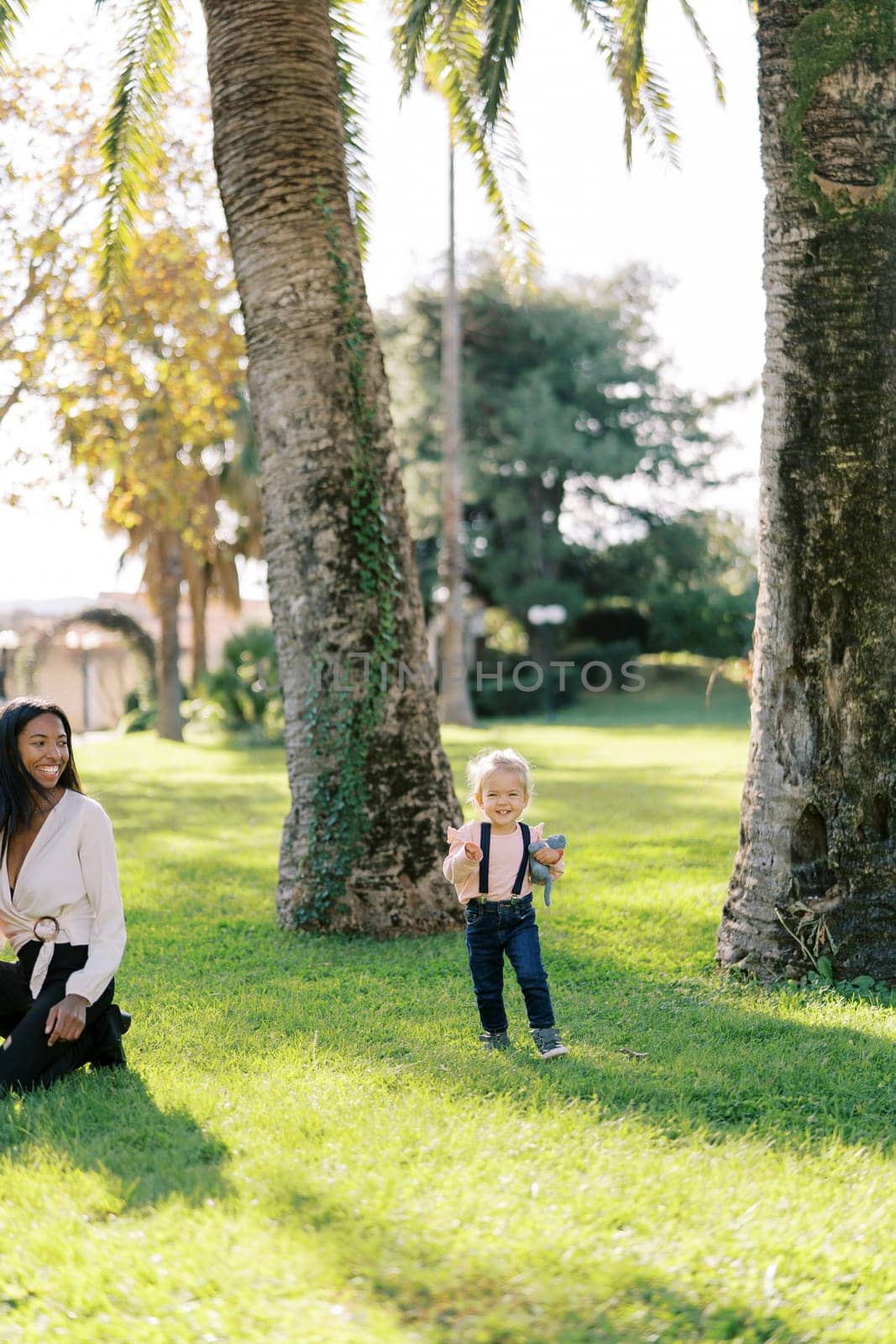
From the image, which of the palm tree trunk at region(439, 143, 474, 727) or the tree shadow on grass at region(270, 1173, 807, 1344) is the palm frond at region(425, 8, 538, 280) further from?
the palm tree trunk at region(439, 143, 474, 727)

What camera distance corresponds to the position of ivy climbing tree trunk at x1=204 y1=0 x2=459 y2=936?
708 cm

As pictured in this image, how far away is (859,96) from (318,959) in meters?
5.07

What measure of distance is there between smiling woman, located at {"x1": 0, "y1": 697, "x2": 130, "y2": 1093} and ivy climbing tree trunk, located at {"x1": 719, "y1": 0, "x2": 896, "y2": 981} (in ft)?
10.2

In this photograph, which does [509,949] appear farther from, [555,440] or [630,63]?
[555,440]

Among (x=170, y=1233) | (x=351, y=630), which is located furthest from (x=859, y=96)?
(x=170, y=1233)

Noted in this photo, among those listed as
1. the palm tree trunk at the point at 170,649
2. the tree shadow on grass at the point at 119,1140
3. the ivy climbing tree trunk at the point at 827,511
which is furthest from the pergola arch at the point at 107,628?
the tree shadow on grass at the point at 119,1140

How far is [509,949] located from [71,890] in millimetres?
1652

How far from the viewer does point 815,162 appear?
5.77 meters

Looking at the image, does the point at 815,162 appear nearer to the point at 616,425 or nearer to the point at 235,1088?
the point at 235,1088

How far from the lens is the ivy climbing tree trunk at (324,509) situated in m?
7.08

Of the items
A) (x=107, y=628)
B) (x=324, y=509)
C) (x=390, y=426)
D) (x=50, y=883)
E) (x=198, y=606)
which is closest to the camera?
(x=50, y=883)

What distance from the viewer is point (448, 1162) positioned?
3.56m

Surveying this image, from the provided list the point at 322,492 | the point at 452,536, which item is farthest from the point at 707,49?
the point at 452,536

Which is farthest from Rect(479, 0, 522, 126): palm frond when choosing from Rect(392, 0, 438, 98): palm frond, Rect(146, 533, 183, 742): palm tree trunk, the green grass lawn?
Rect(146, 533, 183, 742): palm tree trunk
